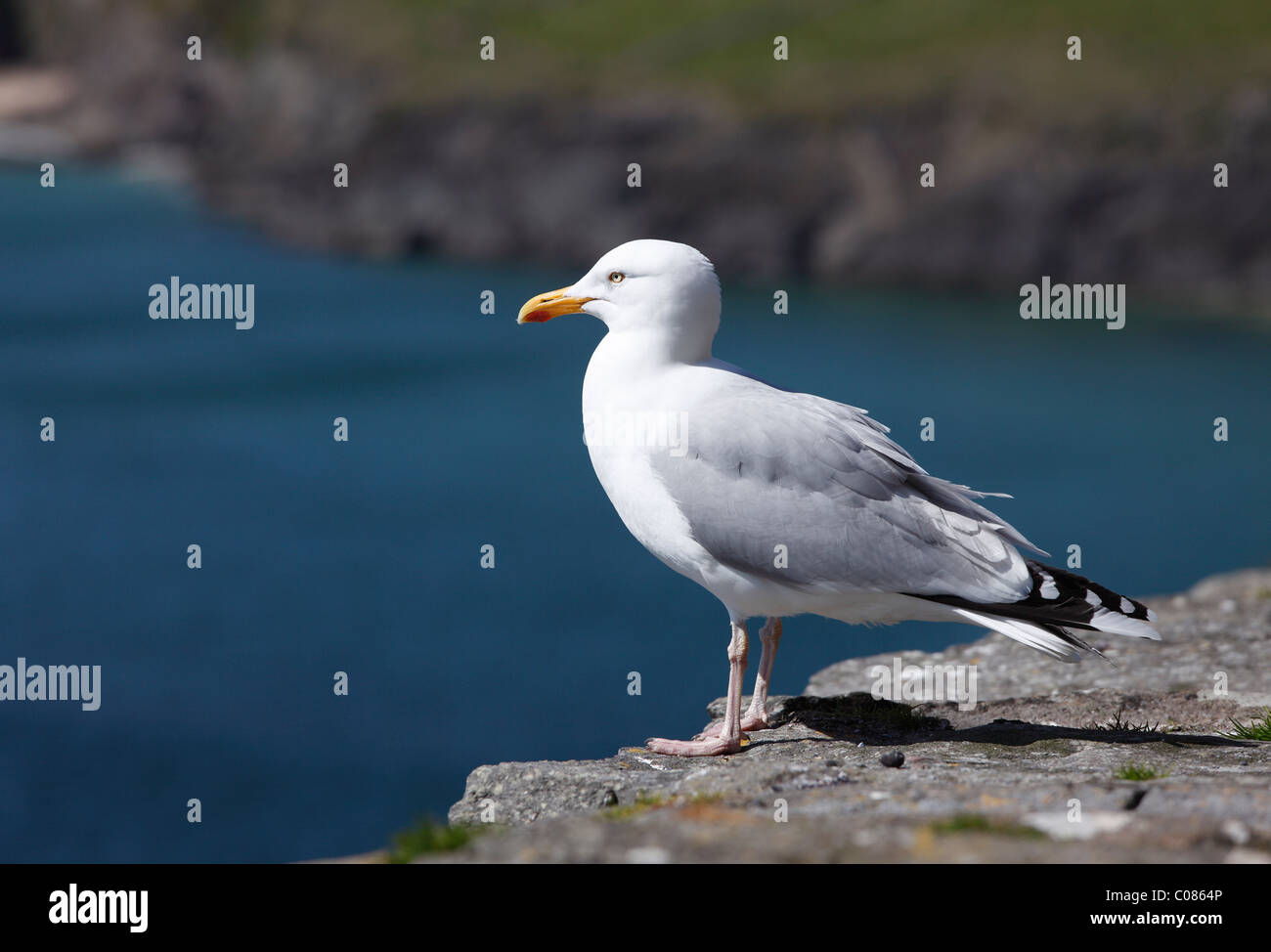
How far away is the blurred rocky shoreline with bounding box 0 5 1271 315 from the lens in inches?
1881

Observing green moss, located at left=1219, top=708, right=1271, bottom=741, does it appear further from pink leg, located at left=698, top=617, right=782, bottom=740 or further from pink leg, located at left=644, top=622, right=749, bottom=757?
pink leg, located at left=644, top=622, right=749, bottom=757

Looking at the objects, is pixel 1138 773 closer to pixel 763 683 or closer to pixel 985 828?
pixel 985 828

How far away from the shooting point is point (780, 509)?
320 inches

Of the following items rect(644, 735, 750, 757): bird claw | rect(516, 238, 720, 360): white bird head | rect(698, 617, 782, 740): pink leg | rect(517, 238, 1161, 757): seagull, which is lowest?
rect(644, 735, 750, 757): bird claw

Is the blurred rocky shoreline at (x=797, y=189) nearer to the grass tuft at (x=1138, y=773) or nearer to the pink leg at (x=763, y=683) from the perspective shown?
the pink leg at (x=763, y=683)

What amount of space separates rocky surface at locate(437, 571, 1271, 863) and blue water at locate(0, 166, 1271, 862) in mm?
10682

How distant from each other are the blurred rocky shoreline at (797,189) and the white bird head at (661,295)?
138 feet

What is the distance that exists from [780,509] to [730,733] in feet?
4.60

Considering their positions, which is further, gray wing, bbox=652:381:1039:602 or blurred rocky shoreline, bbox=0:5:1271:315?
blurred rocky shoreline, bbox=0:5:1271:315

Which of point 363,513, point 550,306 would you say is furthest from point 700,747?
point 363,513

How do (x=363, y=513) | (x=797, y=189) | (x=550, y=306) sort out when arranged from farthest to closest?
(x=797, y=189) < (x=363, y=513) < (x=550, y=306)

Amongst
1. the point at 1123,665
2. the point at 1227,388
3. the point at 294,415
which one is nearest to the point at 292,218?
the point at 294,415

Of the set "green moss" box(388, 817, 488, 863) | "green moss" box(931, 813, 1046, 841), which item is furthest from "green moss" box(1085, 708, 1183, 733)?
"green moss" box(388, 817, 488, 863)

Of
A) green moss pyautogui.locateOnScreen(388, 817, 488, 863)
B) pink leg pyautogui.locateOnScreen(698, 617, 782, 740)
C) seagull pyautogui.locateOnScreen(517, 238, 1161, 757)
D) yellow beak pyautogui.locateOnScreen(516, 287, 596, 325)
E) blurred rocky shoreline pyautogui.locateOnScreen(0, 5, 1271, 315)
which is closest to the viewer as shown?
green moss pyautogui.locateOnScreen(388, 817, 488, 863)
